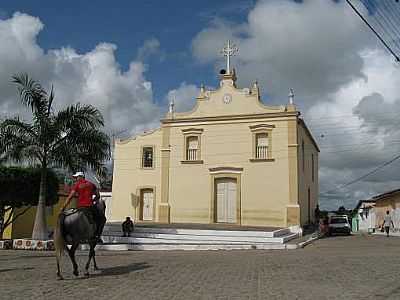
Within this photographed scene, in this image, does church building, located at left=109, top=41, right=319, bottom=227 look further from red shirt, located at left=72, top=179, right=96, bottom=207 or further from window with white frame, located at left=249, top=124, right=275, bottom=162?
red shirt, located at left=72, top=179, right=96, bottom=207

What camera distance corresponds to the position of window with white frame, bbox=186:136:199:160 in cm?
2861

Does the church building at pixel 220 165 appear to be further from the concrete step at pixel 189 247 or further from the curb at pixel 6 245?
the curb at pixel 6 245

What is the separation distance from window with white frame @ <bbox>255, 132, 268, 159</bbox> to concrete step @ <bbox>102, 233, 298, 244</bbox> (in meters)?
7.05

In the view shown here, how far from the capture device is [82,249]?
17.0 metres

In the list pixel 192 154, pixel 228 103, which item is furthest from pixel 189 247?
pixel 228 103

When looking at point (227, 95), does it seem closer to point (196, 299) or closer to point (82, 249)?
point (82, 249)

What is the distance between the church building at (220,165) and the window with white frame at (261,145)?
2.2 inches

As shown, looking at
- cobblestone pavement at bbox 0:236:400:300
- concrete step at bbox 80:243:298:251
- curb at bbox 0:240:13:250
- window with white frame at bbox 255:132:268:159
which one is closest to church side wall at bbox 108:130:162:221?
window with white frame at bbox 255:132:268:159

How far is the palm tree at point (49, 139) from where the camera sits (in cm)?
1730

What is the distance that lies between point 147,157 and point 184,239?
10.5m

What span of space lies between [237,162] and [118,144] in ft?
25.3

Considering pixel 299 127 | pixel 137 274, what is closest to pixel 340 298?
pixel 137 274

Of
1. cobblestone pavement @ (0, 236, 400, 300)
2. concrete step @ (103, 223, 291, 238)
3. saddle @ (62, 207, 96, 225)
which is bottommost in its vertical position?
cobblestone pavement @ (0, 236, 400, 300)

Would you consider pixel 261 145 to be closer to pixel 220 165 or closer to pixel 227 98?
pixel 220 165
